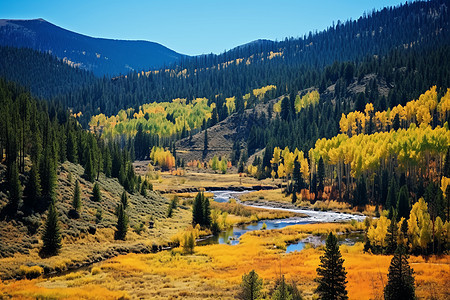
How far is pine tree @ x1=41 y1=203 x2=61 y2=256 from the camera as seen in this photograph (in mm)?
50625

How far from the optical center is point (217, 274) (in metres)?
44.9

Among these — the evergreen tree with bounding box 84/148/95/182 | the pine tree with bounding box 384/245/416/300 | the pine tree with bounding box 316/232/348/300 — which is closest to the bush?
the pine tree with bounding box 316/232/348/300

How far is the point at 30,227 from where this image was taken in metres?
53.5

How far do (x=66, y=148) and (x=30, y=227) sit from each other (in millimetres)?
40846

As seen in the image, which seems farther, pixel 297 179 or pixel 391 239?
pixel 297 179

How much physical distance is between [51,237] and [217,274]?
22.4 metres

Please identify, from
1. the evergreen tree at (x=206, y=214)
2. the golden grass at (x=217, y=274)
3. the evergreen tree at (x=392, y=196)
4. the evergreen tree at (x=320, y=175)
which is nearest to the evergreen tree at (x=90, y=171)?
the evergreen tree at (x=206, y=214)

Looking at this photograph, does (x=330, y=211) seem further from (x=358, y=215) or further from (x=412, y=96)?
(x=412, y=96)

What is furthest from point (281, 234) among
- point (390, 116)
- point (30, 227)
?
point (390, 116)

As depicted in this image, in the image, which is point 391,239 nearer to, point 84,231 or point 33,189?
point 84,231

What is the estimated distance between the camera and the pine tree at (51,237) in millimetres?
50625

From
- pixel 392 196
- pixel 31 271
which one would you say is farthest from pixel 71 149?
pixel 392 196

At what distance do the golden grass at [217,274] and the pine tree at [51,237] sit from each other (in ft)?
22.2

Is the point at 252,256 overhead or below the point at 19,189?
below
